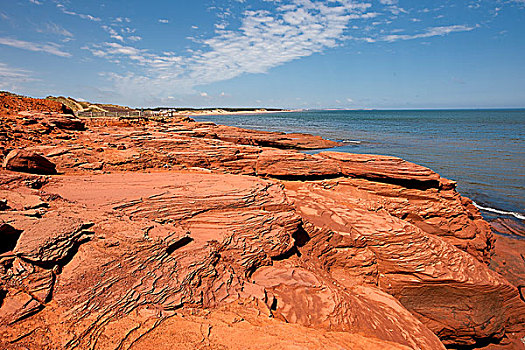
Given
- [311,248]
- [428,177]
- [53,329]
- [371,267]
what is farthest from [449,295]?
[53,329]

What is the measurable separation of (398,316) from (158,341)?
18.1 feet

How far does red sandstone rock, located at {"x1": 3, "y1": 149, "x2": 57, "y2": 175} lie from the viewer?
6578 mm

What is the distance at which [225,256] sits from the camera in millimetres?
5488

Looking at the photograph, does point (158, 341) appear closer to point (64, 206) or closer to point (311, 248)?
point (64, 206)

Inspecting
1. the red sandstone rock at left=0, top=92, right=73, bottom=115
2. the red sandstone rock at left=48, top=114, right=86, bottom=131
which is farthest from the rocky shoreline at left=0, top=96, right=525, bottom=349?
the red sandstone rock at left=0, top=92, right=73, bottom=115

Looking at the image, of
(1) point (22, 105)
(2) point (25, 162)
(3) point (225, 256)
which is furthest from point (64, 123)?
(3) point (225, 256)

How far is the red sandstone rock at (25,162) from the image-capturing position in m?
6.58

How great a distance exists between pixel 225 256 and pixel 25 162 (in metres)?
5.97

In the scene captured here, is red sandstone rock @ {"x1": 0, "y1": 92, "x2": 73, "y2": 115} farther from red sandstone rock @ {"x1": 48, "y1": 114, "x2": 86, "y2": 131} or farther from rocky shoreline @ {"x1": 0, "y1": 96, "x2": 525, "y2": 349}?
rocky shoreline @ {"x1": 0, "y1": 96, "x2": 525, "y2": 349}

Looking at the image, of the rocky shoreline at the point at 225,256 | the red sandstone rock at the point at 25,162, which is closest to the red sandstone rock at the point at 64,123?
the rocky shoreline at the point at 225,256

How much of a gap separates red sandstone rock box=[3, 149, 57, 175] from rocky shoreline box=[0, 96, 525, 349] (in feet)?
0.11

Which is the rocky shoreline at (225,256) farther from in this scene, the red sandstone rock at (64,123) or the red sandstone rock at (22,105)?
the red sandstone rock at (22,105)

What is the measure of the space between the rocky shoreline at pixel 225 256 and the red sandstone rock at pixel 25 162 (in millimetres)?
32

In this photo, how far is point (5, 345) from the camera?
9.84 feet
